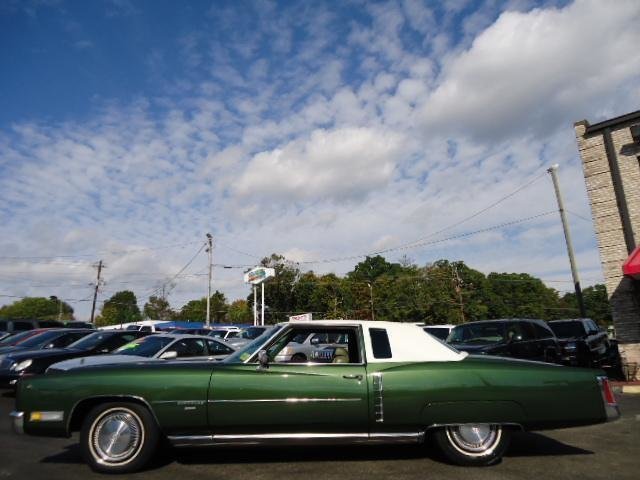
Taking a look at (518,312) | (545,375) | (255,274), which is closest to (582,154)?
(545,375)

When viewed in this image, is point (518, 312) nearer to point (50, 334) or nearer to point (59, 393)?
point (50, 334)

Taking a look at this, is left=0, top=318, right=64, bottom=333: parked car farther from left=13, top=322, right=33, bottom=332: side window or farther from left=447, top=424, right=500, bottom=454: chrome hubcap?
left=447, top=424, right=500, bottom=454: chrome hubcap

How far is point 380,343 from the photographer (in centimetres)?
482

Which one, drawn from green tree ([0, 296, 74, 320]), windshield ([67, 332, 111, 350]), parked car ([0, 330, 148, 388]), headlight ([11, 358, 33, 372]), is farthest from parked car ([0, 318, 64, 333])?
green tree ([0, 296, 74, 320])

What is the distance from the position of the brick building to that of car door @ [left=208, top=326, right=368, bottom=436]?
10.2 meters

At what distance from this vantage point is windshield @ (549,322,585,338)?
45.2 ft

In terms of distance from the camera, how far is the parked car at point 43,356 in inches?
354

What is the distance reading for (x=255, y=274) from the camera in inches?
2210

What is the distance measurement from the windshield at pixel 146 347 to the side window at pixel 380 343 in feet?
16.7

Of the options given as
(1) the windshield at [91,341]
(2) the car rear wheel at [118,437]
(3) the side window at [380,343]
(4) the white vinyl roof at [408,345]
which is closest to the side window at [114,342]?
(1) the windshield at [91,341]

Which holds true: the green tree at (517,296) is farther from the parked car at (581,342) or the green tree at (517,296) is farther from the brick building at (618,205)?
the brick building at (618,205)

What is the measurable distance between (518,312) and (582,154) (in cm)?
7560

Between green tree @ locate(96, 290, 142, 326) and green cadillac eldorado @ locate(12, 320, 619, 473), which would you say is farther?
green tree @ locate(96, 290, 142, 326)

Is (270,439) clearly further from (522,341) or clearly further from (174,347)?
(522,341)
